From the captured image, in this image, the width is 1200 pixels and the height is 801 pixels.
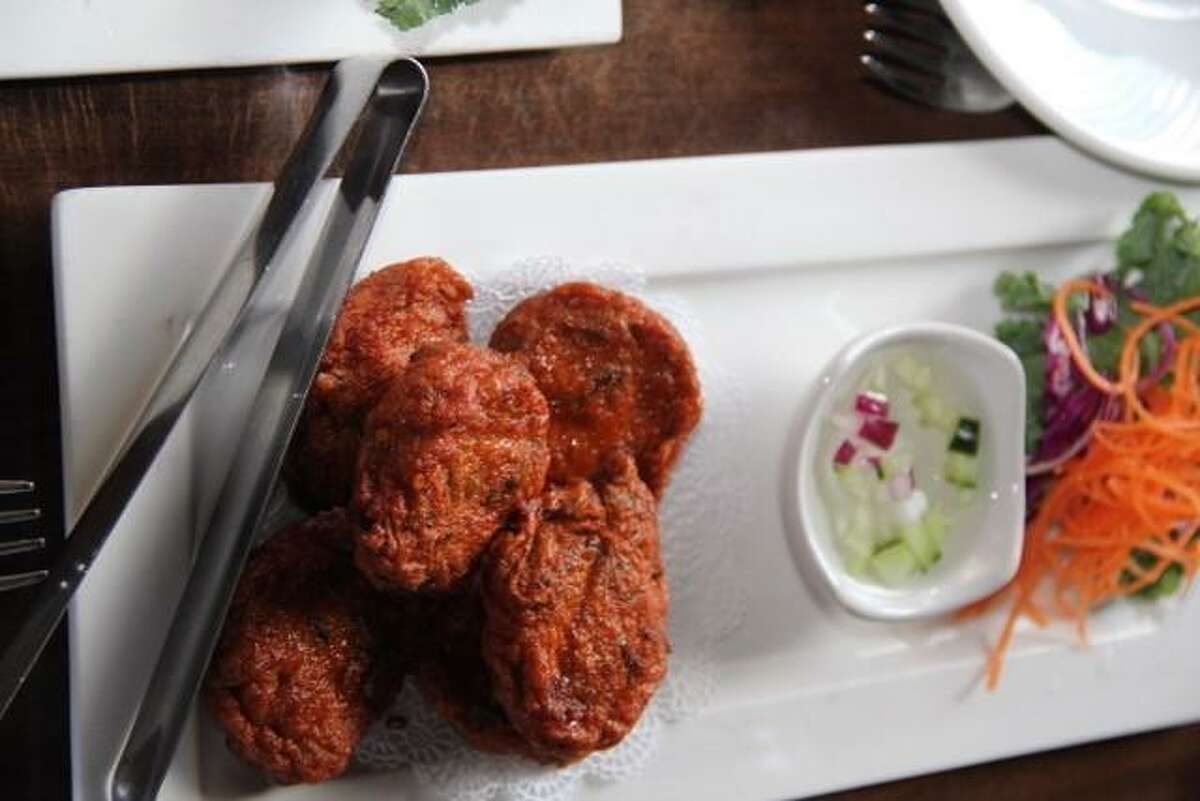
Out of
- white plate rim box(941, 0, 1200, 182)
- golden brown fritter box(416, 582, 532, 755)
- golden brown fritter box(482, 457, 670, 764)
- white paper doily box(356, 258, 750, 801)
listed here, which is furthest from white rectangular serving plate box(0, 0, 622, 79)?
golden brown fritter box(416, 582, 532, 755)

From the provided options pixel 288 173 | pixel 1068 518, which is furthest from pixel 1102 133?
pixel 288 173

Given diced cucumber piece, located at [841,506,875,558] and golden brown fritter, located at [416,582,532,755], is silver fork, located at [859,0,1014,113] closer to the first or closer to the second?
diced cucumber piece, located at [841,506,875,558]

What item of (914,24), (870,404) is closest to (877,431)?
(870,404)

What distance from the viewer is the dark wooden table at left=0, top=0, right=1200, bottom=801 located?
2500 millimetres

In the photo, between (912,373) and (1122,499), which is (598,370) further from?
(1122,499)

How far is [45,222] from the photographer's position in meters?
2.51

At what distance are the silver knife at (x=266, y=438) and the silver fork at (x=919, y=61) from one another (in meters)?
0.99

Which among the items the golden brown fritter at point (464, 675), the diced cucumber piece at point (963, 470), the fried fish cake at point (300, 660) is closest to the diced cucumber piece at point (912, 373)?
the diced cucumber piece at point (963, 470)

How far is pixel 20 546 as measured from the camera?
230 cm

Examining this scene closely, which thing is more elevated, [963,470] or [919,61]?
[919,61]

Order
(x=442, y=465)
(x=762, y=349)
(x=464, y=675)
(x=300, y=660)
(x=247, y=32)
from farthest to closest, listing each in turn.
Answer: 1. (x=762, y=349)
2. (x=247, y=32)
3. (x=464, y=675)
4. (x=300, y=660)
5. (x=442, y=465)

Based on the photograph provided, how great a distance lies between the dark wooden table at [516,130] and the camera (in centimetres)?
250

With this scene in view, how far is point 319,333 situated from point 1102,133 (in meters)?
1.56

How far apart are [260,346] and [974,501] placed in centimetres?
130
